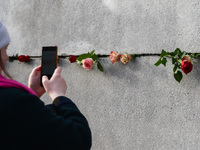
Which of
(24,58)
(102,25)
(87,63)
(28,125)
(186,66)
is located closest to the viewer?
(28,125)

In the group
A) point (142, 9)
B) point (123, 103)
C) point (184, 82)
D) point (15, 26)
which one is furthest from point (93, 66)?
point (15, 26)

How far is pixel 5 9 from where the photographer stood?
3119 millimetres

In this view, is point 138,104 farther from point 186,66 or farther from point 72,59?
point 72,59

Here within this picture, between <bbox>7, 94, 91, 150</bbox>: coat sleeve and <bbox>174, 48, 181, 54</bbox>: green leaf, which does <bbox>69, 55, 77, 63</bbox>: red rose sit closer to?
<bbox>174, 48, 181, 54</bbox>: green leaf

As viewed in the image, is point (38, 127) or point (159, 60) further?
point (159, 60)

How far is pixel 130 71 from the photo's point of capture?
232 centimetres

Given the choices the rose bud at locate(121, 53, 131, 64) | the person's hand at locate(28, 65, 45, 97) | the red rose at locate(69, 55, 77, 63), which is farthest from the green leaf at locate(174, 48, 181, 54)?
the person's hand at locate(28, 65, 45, 97)

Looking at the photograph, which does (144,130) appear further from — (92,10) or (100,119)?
(92,10)

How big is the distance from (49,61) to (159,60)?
100 cm

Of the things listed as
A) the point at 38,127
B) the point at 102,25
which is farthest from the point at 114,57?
the point at 38,127

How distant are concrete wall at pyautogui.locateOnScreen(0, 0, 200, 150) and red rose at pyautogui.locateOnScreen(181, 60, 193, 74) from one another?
0.15 metres

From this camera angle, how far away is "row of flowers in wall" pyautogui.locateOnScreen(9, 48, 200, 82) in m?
1.96

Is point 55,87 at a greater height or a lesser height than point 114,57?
lesser

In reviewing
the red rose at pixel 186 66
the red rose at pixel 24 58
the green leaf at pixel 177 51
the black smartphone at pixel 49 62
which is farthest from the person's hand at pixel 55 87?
the red rose at pixel 24 58
